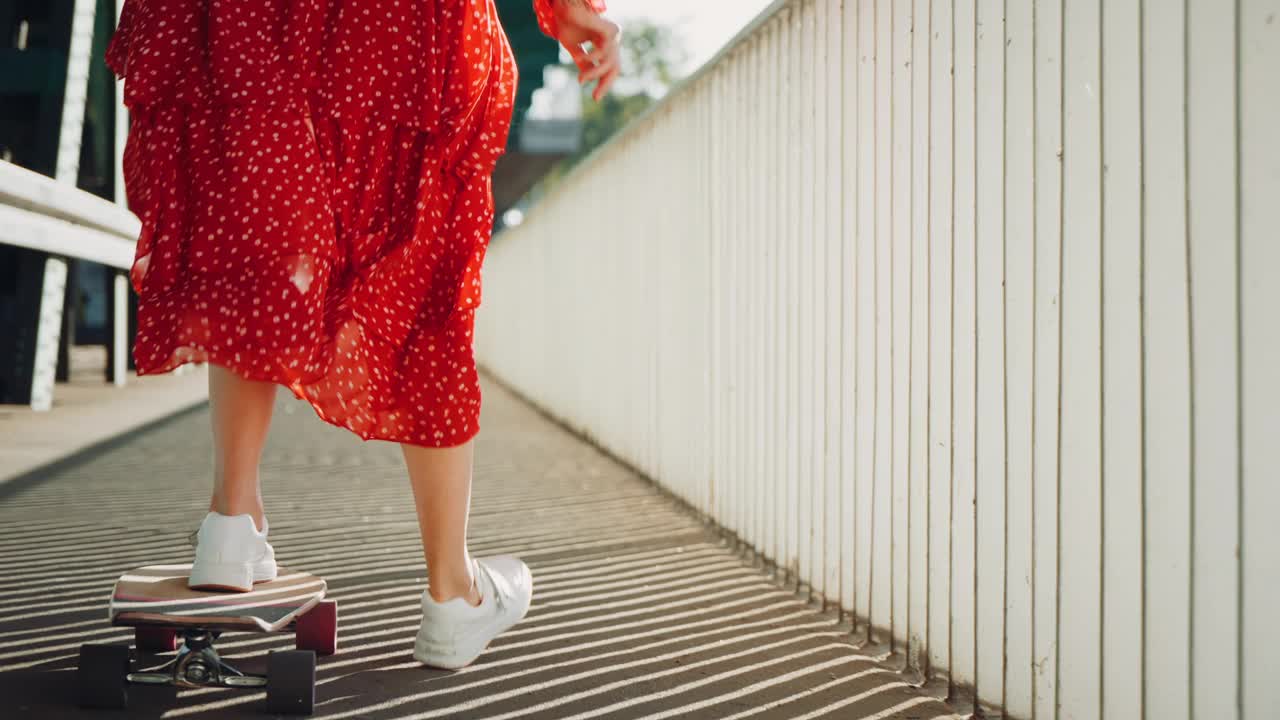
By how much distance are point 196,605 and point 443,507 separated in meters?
0.44

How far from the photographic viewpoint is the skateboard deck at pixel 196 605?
172 centimetres

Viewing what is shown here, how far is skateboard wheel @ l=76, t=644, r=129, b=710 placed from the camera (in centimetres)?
180

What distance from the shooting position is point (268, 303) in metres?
1.70

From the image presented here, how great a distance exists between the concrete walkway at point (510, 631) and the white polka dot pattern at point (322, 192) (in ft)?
1.78

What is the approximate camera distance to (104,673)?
1797 mm

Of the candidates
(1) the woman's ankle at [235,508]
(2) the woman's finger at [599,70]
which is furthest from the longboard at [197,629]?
(2) the woman's finger at [599,70]

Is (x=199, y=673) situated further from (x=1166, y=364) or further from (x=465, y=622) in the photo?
(x=1166, y=364)

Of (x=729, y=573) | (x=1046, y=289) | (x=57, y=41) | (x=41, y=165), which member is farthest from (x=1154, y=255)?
(x=57, y=41)

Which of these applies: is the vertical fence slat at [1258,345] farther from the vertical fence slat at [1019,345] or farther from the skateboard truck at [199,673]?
the skateboard truck at [199,673]

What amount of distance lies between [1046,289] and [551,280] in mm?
7296

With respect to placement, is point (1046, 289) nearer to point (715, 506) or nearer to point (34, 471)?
point (715, 506)

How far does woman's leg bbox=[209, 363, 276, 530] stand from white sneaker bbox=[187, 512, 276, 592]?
23 millimetres

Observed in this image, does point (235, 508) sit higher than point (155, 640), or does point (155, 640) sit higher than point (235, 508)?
point (235, 508)

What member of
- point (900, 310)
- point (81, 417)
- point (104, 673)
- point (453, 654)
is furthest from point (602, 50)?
point (81, 417)
